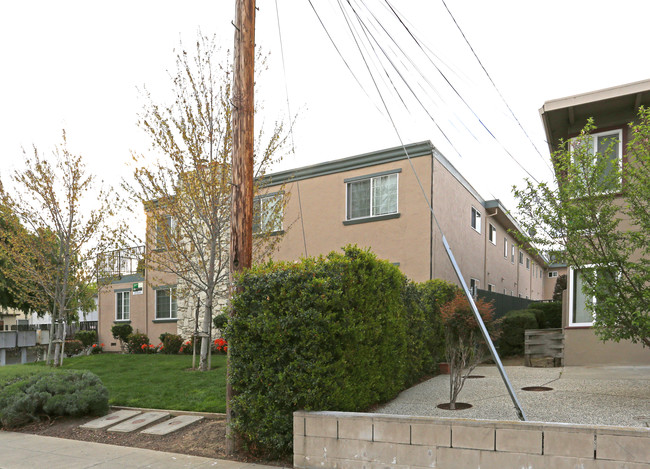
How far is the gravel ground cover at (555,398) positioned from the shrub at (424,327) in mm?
338

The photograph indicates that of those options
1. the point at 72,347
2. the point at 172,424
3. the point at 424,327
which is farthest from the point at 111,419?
the point at 72,347

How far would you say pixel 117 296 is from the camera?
70.9ft

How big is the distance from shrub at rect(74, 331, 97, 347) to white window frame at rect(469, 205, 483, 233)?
16203 mm

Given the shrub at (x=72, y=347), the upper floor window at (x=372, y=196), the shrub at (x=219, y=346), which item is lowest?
the shrub at (x=72, y=347)

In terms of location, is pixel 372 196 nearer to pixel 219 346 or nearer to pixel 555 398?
pixel 219 346

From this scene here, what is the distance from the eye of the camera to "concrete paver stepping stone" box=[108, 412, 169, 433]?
7.73 m

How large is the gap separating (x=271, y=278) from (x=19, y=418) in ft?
18.6

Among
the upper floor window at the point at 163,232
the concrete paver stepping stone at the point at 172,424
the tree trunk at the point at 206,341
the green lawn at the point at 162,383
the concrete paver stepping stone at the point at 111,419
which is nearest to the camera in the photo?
the concrete paver stepping stone at the point at 172,424

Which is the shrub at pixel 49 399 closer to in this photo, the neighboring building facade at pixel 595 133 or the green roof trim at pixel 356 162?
the green roof trim at pixel 356 162

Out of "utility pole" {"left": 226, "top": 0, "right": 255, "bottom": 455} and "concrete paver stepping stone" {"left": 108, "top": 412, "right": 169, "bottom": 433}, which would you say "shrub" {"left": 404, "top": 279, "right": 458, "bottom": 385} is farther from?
"concrete paver stepping stone" {"left": 108, "top": 412, "right": 169, "bottom": 433}

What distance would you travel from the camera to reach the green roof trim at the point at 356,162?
46.0 feet

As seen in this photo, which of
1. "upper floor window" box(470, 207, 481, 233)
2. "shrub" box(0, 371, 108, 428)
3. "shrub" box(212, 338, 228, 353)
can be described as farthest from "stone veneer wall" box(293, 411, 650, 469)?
"upper floor window" box(470, 207, 481, 233)

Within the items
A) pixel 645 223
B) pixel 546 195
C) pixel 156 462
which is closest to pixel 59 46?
pixel 156 462

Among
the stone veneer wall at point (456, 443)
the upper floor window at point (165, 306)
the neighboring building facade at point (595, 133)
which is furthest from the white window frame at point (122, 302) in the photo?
the stone veneer wall at point (456, 443)
